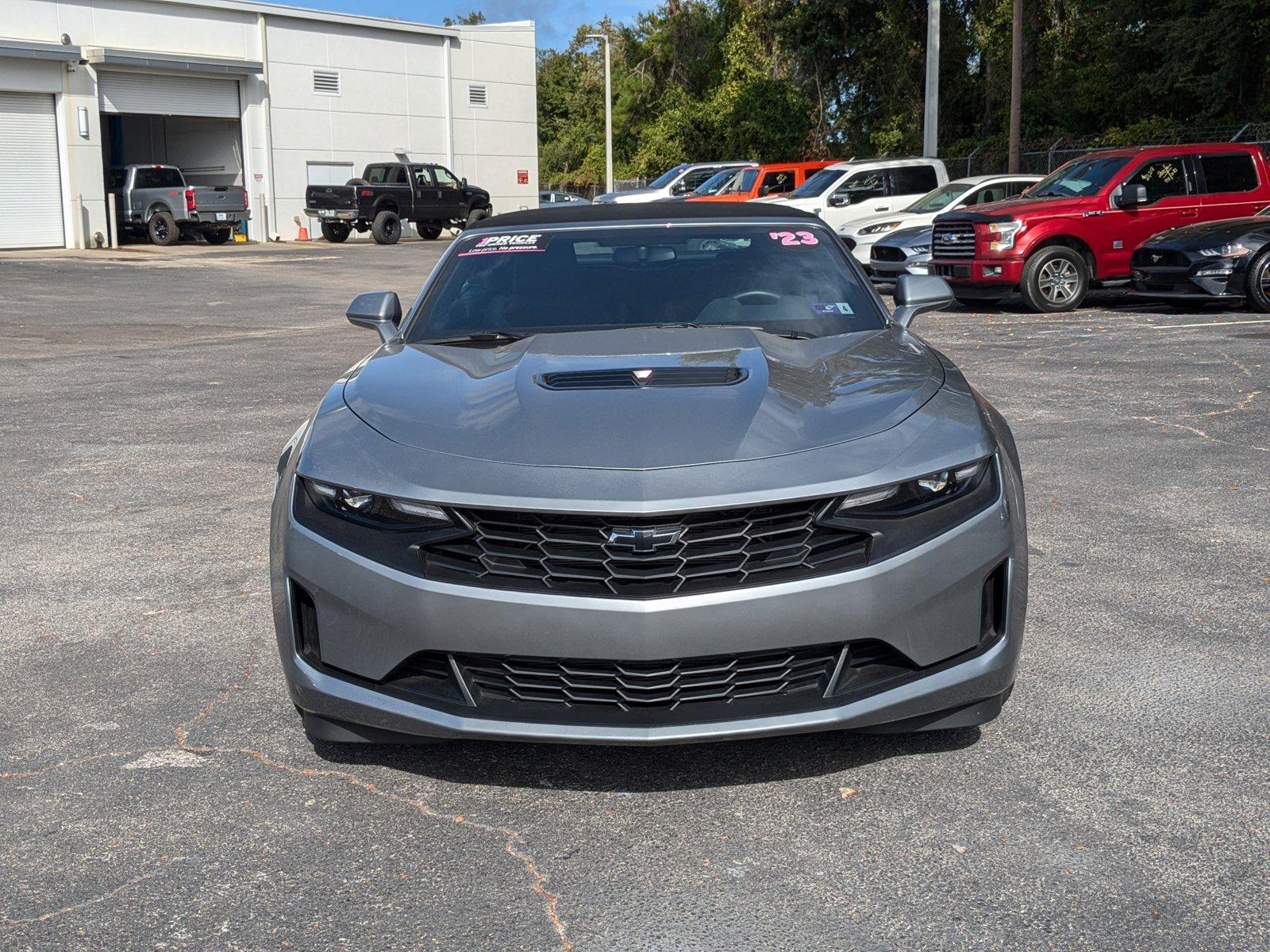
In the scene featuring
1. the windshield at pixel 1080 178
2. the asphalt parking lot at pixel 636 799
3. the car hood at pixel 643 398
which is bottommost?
the asphalt parking lot at pixel 636 799

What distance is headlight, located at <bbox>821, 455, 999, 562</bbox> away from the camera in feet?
10.5

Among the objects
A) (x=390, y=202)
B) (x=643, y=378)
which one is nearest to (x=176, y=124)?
(x=390, y=202)

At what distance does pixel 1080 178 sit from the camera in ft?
54.8

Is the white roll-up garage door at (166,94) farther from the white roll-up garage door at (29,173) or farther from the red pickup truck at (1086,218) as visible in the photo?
the red pickup truck at (1086,218)

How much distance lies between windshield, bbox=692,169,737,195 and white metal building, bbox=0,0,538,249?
16761 millimetres

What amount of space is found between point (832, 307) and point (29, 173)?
34979mm

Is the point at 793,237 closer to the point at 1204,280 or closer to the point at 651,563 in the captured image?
the point at 651,563

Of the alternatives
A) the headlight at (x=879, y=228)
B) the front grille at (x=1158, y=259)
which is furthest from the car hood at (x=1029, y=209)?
the headlight at (x=879, y=228)

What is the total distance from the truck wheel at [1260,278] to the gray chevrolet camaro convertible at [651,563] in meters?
12.2

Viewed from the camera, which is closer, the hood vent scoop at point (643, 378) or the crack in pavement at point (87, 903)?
the crack in pavement at point (87, 903)

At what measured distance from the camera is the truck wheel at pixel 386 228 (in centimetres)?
3769

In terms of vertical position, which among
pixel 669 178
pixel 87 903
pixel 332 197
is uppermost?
pixel 669 178

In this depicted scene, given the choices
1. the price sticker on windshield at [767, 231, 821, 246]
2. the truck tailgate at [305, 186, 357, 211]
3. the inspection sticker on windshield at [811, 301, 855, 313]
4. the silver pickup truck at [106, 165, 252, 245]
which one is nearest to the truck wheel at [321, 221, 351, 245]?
the truck tailgate at [305, 186, 357, 211]

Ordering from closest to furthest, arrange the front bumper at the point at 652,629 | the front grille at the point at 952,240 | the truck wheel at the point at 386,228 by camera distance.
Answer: the front bumper at the point at 652,629
the front grille at the point at 952,240
the truck wheel at the point at 386,228
